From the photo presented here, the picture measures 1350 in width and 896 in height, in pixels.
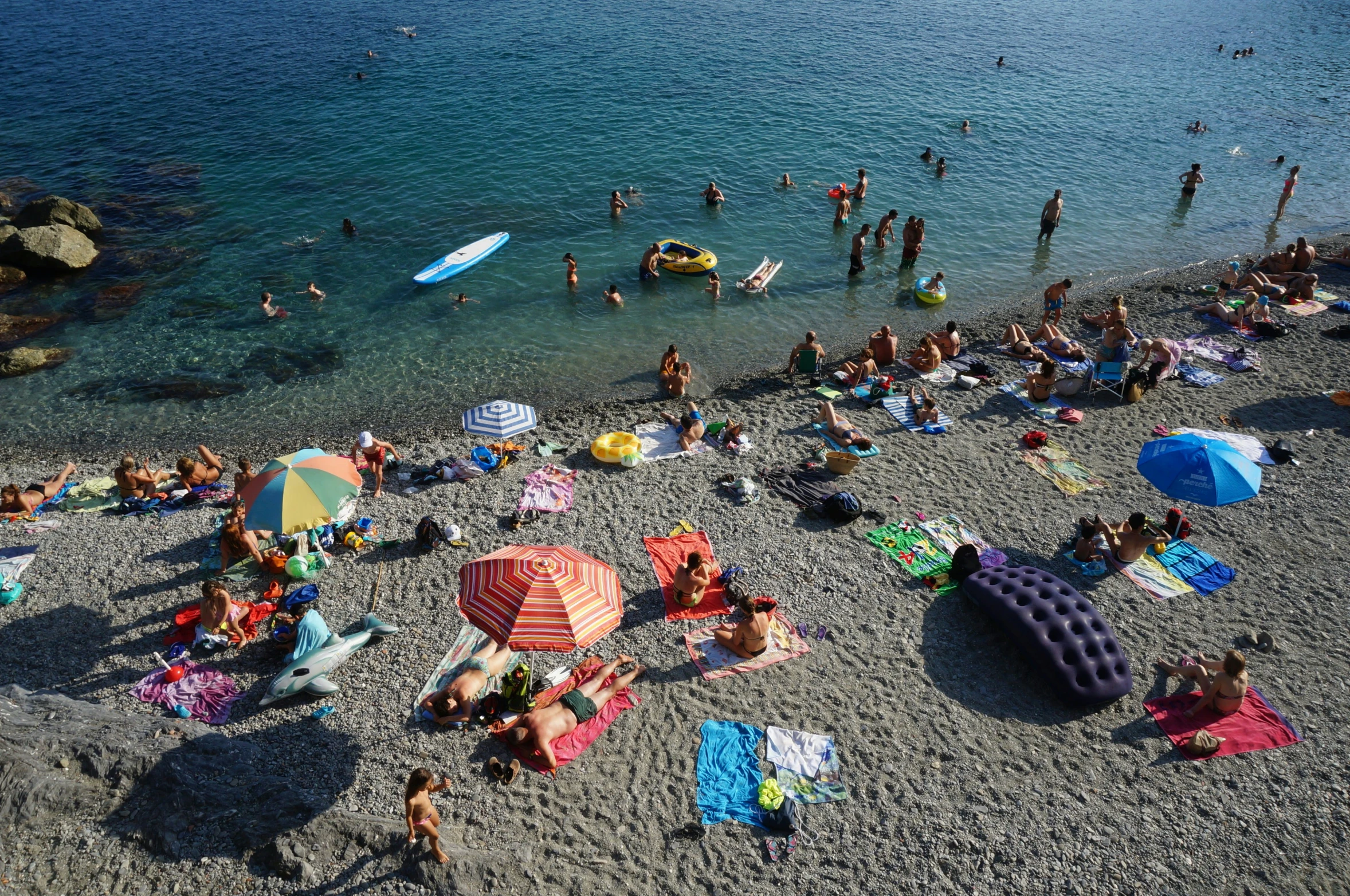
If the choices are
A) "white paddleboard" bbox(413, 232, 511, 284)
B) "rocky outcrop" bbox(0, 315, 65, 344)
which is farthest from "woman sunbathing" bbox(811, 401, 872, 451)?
"rocky outcrop" bbox(0, 315, 65, 344)

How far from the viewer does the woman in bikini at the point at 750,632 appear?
10.5 m

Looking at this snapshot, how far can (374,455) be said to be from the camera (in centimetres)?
1428

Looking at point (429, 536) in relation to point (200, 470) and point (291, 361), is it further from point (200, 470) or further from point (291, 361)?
point (291, 361)

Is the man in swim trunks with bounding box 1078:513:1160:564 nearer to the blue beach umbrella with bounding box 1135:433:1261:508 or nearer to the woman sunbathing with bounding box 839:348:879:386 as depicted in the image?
the blue beach umbrella with bounding box 1135:433:1261:508

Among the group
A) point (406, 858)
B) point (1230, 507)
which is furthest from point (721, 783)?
point (1230, 507)

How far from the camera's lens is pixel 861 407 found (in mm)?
17016

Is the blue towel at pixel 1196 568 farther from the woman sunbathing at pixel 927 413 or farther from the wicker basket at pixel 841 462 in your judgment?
the wicker basket at pixel 841 462

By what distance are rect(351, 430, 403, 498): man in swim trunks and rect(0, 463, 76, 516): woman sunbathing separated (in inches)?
234

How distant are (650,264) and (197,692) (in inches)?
648

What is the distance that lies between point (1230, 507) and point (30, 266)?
3247 centimetres

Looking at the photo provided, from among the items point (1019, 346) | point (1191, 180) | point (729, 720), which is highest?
point (1191, 180)

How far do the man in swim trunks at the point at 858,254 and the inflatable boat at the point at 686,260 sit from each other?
4.42 m

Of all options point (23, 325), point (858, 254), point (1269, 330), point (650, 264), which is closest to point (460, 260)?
point (650, 264)

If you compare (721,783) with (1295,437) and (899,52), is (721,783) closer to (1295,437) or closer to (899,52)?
(1295,437)
